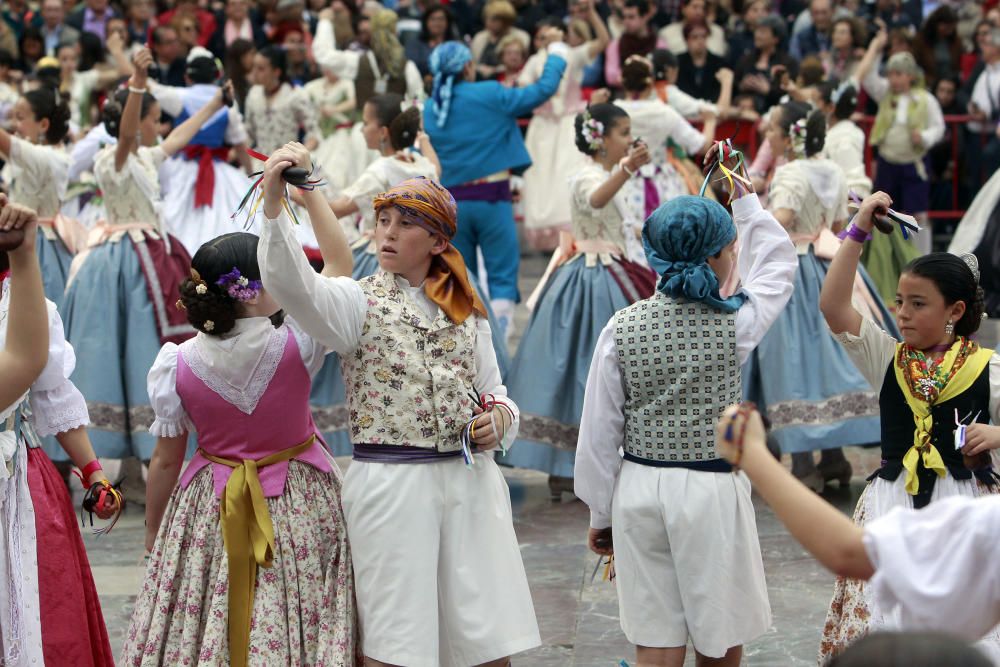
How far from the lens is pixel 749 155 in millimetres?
11320

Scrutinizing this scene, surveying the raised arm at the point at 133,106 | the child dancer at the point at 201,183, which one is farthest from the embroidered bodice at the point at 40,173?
the child dancer at the point at 201,183

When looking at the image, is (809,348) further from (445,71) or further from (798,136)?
(445,71)

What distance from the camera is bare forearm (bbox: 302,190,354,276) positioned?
3.81 meters

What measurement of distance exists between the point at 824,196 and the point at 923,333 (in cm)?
299

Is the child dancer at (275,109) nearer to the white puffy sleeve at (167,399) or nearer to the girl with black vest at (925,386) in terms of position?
the white puffy sleeve at (167,399)

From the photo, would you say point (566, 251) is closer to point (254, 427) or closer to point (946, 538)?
point (254, 427)

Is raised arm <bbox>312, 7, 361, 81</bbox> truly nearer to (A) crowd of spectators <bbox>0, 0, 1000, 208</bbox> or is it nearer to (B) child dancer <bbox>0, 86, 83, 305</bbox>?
(A) crowd of spectators <bbox>0, 0, 1000, 208</bbox>

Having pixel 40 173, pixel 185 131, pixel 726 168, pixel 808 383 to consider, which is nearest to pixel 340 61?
pixel 185 131

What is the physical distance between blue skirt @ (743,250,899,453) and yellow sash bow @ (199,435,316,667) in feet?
10.5

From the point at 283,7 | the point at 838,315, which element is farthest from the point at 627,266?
the point at 283,7

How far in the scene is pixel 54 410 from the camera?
12.4 ft

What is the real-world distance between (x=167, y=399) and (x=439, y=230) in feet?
2.78

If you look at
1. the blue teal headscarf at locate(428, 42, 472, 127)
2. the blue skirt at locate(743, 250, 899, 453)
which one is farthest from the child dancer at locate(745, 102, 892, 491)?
the blue teal headscarf at locate(428, 42, 472, 127)

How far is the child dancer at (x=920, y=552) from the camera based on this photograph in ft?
8.02
